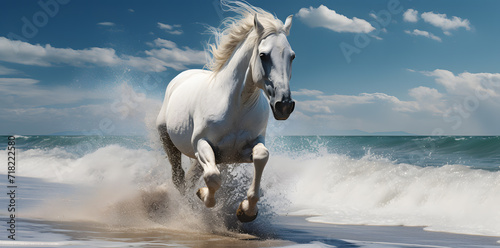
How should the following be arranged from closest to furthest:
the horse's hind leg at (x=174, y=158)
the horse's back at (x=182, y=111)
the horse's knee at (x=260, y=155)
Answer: the horse's knee at (x=260, y=155) < the horse's back at (x=182, y=111) < the horse's hind leg at (x=174, y=158)

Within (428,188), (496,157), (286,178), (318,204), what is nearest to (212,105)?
(318,204)

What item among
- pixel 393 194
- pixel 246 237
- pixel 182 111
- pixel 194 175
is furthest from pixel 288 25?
pixel 393 194

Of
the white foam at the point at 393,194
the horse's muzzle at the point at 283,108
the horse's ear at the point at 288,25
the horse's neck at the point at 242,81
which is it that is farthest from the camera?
the white foam at the point at 393,194

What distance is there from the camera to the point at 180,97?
568cm

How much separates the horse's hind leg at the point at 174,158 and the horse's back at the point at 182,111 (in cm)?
12

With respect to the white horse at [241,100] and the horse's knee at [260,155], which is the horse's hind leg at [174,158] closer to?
the white horse at [241,100]

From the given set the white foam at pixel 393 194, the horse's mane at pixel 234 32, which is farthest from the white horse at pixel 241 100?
the white foam at pixel 393 194

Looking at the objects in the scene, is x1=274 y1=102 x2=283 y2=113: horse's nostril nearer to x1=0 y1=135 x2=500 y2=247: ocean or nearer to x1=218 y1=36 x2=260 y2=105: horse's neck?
x1=218 y1=36 x2=260 y2=105: horse's neck

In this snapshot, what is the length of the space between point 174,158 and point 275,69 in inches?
110

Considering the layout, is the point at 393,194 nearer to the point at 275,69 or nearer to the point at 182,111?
the point at 182,111

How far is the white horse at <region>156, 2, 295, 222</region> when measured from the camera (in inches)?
164

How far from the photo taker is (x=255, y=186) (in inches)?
174

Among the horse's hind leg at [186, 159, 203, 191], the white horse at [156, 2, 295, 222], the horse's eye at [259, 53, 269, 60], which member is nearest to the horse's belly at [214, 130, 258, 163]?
the white horse at [156, 2, 295, 222]

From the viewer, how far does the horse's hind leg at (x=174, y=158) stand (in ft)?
20.7
